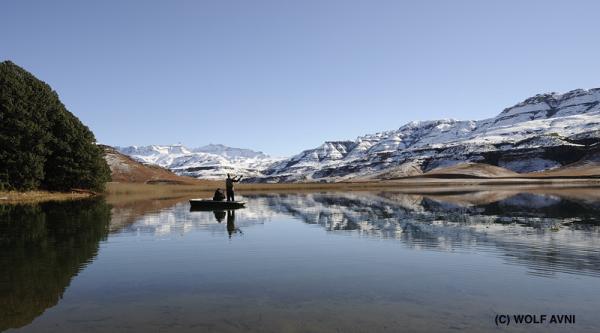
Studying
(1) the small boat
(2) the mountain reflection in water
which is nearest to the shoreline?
(1) the small boat

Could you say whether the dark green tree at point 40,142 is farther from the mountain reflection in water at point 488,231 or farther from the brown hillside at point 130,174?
the brown hillside at point 130,174

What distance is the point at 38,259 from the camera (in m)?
20.7

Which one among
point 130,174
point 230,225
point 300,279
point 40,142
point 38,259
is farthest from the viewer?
point 130,174

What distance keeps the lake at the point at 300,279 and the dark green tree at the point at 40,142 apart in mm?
42981

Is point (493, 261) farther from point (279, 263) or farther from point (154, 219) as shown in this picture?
point (154, 219)

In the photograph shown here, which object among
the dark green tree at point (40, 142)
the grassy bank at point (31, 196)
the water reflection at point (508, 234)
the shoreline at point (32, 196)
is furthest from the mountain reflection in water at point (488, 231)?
the dark green tree at point (40, 142)

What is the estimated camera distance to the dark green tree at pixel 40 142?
68.6 m

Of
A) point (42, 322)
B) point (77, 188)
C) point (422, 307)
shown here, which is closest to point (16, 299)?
point (42, 322)

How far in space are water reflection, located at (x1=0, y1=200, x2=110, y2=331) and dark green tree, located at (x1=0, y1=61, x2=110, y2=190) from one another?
113 feet

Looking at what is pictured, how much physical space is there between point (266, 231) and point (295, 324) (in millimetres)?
21428

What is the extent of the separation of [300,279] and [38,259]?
40.4 feet

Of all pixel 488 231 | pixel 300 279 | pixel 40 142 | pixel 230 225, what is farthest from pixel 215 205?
pixel 300 279

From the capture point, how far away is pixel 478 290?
15070 mm

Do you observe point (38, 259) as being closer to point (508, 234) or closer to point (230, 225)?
point (230, 225)
